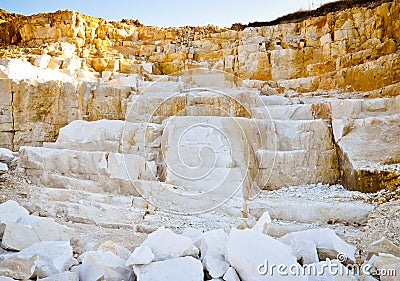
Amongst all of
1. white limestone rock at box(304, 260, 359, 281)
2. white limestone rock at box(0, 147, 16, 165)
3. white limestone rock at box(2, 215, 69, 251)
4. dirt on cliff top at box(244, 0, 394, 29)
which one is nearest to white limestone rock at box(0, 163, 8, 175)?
white limestone rock at box(0, 147, 16, 165)

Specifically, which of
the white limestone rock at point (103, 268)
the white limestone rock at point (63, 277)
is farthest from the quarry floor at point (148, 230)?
the white limestone rock at point (63, 277)

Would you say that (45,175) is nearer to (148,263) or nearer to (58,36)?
(148,263)

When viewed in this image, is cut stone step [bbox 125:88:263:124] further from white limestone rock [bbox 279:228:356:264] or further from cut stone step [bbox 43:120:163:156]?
white limestone rock [bbox 279:228:356:264]

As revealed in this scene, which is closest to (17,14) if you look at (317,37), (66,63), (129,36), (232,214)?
(129,36)

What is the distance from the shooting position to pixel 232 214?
184 inches

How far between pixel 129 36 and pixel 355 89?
10223 millimetres

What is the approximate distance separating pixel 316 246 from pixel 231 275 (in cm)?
93

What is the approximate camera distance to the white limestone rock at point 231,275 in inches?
100

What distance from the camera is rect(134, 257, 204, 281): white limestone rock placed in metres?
2.55

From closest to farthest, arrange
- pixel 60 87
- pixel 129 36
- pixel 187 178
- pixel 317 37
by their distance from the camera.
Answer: pixel 187 178 → pixel 60 87 → pixel 317 37 → pixel 129 36

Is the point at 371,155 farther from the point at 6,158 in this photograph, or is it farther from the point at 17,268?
the point at 6,158

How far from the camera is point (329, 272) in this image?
2.62 metres

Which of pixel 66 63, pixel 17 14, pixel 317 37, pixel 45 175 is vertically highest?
pixel 17 14

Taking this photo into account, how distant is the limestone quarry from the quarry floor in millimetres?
23
